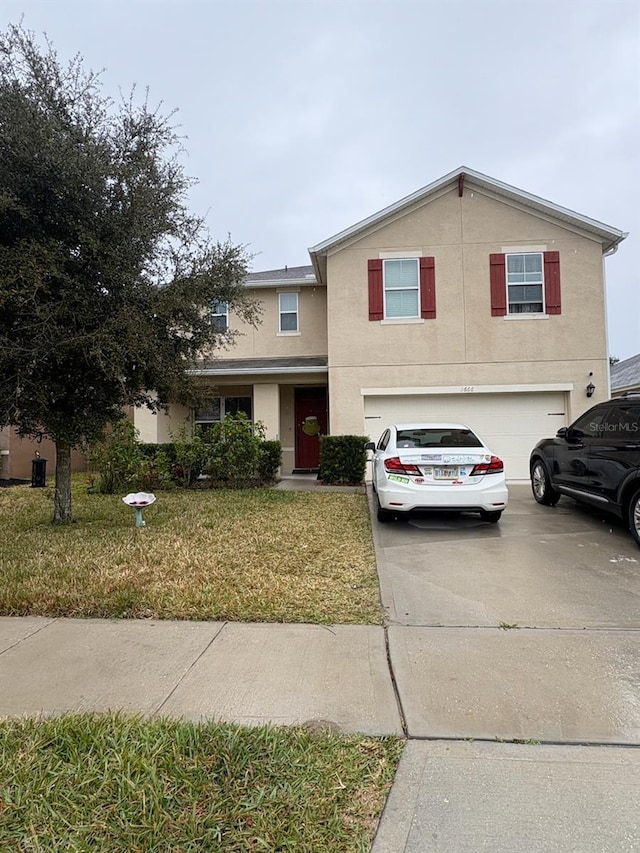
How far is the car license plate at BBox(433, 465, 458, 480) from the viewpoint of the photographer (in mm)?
6965

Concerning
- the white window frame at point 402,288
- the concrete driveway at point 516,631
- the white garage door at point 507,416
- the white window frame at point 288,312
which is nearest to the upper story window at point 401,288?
the white window frame at point 402,288

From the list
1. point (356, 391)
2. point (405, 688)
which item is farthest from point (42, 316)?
point (356, 391)

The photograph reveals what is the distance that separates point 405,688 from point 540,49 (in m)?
12.5

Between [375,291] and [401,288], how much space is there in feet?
2.22

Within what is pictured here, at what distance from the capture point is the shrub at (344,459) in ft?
38.7

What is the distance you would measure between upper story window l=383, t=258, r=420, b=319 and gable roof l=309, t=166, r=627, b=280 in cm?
114

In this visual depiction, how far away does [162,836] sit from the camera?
196cm

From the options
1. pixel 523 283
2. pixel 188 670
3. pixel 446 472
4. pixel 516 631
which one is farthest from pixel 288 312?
pixel 188 670

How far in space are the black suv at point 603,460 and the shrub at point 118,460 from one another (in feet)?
28.5

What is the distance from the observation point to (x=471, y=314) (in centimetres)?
1248

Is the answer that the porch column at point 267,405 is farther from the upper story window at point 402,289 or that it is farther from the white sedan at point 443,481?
the white sedan at point 443,481

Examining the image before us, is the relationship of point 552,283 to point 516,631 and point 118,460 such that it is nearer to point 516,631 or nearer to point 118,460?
point 516,631

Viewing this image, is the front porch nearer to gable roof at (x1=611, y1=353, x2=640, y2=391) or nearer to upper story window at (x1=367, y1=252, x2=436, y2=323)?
upper story window at (x1=367, y1=252, x2=436, y2=323)

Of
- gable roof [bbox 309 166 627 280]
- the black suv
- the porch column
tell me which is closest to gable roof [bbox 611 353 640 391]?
gable roof [bbox 309 166 627 280]
